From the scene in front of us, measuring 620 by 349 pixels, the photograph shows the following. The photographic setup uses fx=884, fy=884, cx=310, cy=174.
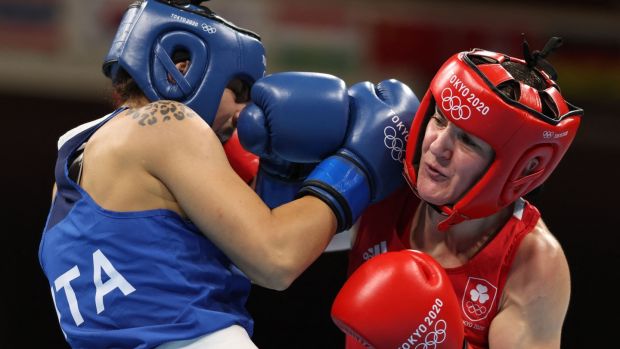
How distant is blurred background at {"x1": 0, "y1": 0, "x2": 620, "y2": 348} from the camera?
4156mm

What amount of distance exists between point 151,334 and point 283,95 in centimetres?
68

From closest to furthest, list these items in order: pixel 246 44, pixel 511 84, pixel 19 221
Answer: pixel 511 84, pixel 246 44, pixel 19 221

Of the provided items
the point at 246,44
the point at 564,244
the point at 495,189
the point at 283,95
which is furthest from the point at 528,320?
the point at 564,244

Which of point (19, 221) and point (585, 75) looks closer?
point (19, 221)

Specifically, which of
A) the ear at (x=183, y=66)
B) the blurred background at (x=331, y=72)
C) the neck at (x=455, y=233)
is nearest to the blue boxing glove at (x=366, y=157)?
the neck at (x=455, y=233)

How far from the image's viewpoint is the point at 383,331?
82.2 inches

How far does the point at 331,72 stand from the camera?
18.7ft

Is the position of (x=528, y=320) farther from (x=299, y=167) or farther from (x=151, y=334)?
(x=151, y=334)

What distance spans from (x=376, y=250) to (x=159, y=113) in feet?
2.59

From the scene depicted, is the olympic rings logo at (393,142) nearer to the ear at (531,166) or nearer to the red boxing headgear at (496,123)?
the red boxing headgear at (496,123)

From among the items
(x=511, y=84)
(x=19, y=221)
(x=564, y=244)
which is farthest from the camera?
(x=564, y=244)

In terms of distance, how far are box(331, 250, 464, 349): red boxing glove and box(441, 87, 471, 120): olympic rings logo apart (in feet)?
1.22

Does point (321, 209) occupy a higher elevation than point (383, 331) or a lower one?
higher

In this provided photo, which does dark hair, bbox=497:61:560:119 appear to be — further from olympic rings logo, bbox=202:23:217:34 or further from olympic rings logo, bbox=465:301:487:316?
olympic rings logo, bbox=202:23:217:34
